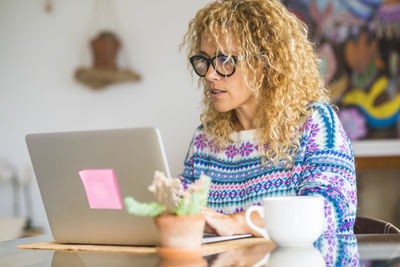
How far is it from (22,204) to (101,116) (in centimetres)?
84

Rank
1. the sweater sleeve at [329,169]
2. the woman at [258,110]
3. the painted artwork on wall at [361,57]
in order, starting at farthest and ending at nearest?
the painted artwork on wall at [361,57]
the woman at [258,110]
the sweater sleeve at [329,169]

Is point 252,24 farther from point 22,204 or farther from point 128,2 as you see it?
point 22,204

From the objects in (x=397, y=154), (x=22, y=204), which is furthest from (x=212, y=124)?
(x=22, y=204)

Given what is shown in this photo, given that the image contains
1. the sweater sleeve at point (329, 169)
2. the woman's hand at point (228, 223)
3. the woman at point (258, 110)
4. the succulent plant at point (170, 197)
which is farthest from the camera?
the woman at point (258, 110)

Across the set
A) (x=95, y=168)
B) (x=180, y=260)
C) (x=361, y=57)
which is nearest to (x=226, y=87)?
(x=95, y=168)

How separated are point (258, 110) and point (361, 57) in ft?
6.00

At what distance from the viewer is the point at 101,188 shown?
1.02 metres

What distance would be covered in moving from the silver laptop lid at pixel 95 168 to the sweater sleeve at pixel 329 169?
462mm

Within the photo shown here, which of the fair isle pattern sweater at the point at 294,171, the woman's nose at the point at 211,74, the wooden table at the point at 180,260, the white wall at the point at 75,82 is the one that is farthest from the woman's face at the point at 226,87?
the white wall at the point at 75,82

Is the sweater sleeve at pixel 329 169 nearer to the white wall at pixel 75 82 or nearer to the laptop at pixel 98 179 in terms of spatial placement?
the laptop at pixel 98 179

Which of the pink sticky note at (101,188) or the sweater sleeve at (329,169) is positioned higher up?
the pink sticky note at (101,188)

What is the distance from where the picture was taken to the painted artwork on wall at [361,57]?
326cm

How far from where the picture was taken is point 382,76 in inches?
129

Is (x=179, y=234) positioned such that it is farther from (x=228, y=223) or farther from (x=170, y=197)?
(x=228, y=223)
